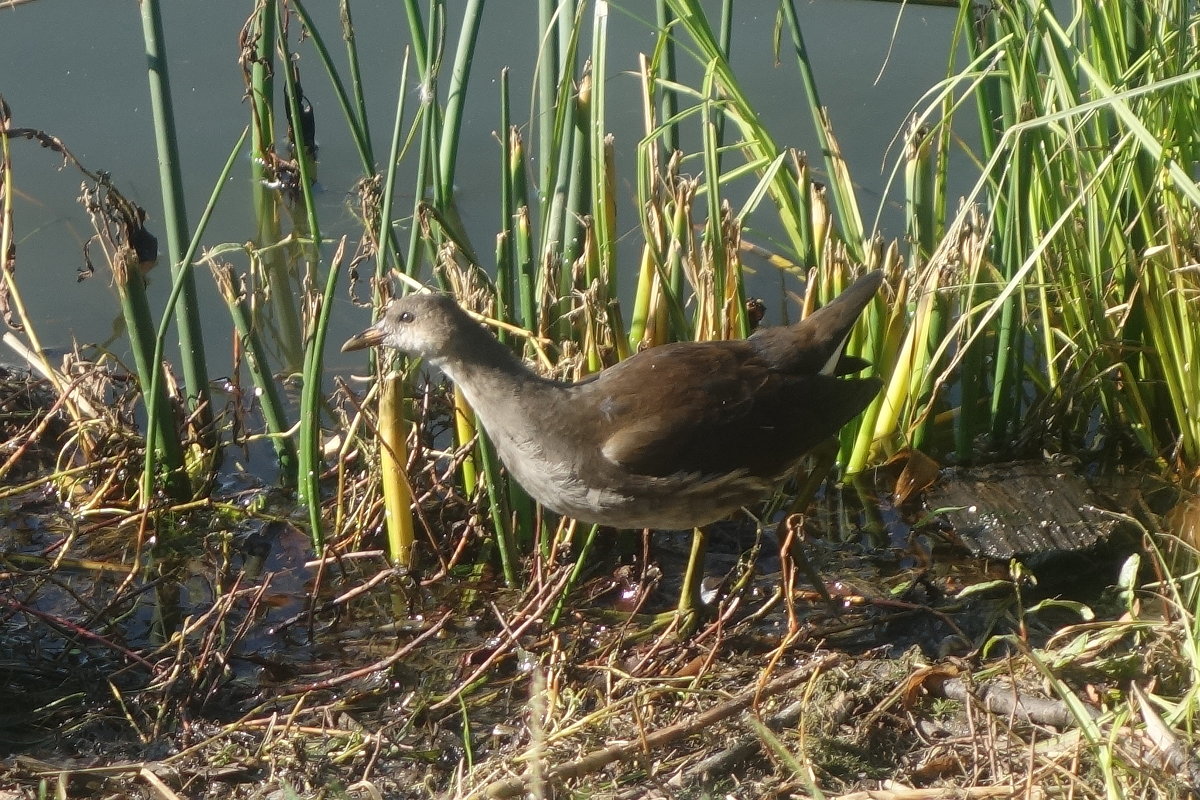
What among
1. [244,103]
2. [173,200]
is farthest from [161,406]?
[244,103]

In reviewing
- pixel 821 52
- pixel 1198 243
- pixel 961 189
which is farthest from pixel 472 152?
pixel 1198 243

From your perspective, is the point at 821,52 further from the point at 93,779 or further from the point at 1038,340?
the point at 93,779

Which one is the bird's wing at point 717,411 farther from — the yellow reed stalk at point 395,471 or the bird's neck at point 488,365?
the yellow reed stalk at point 395,471

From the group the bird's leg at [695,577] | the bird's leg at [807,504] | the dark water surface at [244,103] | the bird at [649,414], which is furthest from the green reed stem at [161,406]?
the bird's leg at [807,504]

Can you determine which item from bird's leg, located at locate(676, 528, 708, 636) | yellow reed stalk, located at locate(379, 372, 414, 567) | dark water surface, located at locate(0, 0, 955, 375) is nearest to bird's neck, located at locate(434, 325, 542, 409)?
yellow reed stalk, located at locate(379, 372, 414, 567)

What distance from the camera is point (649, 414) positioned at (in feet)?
Answer: 9.84

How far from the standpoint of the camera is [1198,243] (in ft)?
10.7

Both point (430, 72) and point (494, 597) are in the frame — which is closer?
point (430, 72)

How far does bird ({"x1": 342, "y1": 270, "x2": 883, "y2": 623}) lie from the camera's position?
2947 millimetres

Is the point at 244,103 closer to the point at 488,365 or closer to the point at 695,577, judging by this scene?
the point at 488,365

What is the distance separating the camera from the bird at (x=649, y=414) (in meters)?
2.95

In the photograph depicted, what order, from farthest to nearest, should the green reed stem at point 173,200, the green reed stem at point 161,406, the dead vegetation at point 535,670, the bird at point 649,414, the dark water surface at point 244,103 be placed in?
1. the dark water surface at point 244,103
2. the green reed stem at point 173,200
3. the green reed stem at point 161,406
4. the bird at point 649,414
5. the dead vegetation at point 535,670

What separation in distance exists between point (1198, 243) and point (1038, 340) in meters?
0.70

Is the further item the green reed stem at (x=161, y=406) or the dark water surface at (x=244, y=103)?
the dark water surface at (x=244, y=103)
